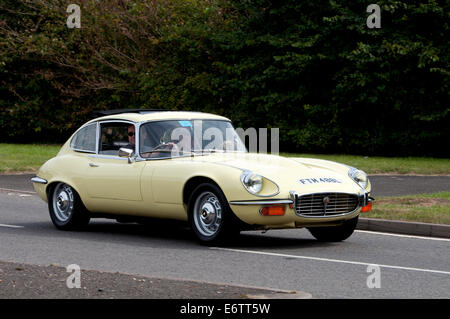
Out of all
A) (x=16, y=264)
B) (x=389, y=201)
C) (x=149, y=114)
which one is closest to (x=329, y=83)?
(x=389, y=201)

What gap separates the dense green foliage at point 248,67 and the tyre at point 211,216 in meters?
20.7

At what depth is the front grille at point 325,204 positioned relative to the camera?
9.84 m

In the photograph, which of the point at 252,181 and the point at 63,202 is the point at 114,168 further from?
the point at 252,181

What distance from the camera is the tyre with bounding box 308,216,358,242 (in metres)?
10.9

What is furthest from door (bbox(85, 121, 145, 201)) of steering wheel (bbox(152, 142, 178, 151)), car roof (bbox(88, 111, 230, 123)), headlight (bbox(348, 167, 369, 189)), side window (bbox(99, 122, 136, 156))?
headlight (bbox(348, 167, 369, 189))

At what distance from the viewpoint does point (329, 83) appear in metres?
32.3

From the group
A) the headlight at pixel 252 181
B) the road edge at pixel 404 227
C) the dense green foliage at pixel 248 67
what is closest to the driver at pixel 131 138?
the headlight at pixel 252 181

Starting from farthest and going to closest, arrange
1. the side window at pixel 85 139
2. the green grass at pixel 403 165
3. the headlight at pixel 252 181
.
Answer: the green grass at pixel 403 165
the side window at pixel 85 139
the headlight at pixel 252 181

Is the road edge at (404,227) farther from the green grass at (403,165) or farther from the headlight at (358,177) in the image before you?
the green grass at (403,165)

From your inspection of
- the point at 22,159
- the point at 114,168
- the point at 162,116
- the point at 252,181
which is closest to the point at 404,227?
the point at 252,181

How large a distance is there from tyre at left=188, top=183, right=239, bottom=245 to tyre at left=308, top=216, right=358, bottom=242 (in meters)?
1.46

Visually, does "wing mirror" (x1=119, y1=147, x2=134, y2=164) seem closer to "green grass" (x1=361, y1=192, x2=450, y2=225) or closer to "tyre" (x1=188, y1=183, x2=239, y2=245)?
"tyre" (x1=188, y1=183, x2=239, y2=245)

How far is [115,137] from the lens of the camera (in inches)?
468
